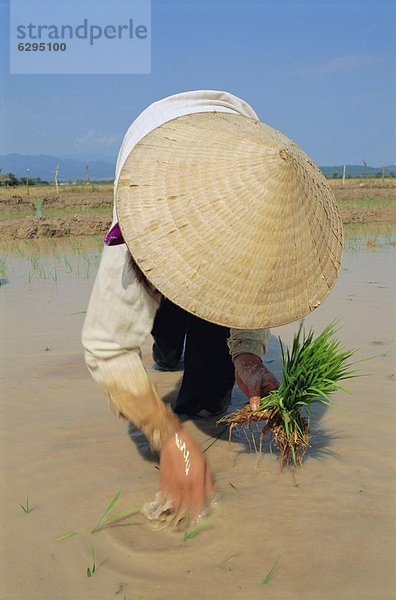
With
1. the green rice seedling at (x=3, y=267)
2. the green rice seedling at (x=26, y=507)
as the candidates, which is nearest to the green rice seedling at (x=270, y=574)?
the green rice seedling at (x=26, y=507)

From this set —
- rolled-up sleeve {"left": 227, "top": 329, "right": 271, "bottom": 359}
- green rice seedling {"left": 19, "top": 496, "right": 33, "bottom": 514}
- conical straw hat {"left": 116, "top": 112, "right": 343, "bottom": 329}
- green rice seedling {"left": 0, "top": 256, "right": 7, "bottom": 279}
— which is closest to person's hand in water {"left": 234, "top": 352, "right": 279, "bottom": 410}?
rolled-up sleeve {"left": 227, "top": 329, "right": 271, "bottom": 359}

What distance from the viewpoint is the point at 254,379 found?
1.95 metres

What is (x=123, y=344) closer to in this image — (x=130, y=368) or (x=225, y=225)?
(x=130, y=368)

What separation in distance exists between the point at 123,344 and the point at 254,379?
495 mm

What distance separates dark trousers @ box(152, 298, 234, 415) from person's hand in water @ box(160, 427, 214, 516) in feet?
2.29

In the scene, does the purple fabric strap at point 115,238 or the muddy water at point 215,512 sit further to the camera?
the purple fabric strap at point 115,238

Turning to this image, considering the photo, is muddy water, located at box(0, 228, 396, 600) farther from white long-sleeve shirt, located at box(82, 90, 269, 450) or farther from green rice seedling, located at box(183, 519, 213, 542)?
white long-sleeve shirt, located at box(82, 90, 269, 450)

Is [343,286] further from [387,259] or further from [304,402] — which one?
[304,402]

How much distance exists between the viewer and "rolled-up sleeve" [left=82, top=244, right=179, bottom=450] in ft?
5.36

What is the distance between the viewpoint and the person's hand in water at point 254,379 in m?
1.93

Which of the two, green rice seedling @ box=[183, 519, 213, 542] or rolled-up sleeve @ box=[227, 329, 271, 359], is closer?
green rice seedling @ box=[183, 519, 213, 542]

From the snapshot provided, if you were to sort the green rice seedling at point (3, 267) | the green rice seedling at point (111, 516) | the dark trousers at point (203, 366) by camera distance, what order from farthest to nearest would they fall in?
the green rice seedling at point (3, 267)
the dark trousers at point (203, 366)
the green rice seedling at point (111, 516)

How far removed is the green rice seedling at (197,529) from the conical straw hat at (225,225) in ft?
1.90

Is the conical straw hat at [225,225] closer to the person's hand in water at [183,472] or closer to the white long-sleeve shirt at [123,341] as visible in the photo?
the white long-sleeve shirt at [123,341]
